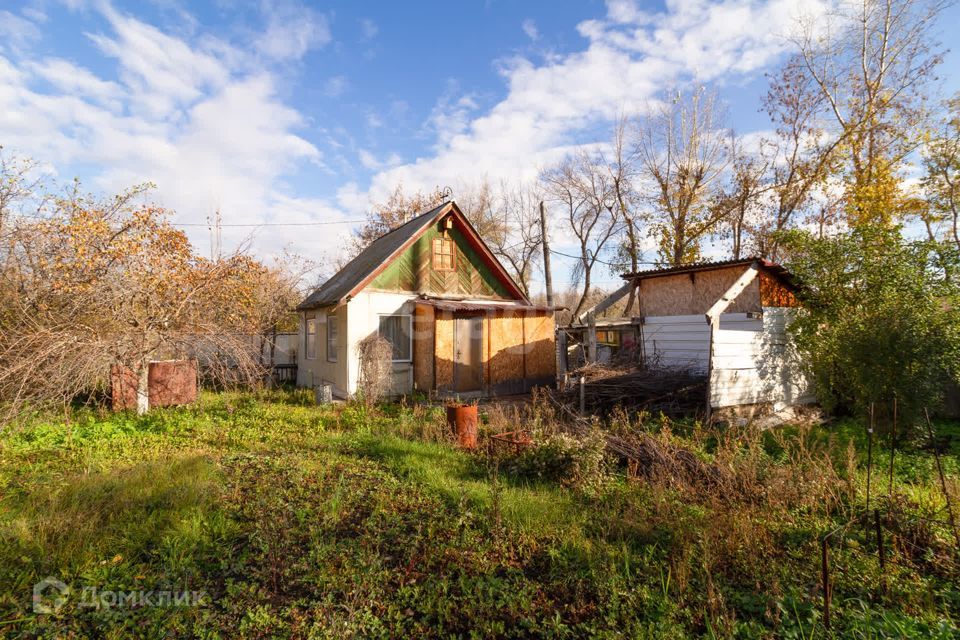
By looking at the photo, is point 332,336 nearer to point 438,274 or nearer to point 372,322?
point 372,322

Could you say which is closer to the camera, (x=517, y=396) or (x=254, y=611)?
(x=254, y=611)

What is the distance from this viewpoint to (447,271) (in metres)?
13.5

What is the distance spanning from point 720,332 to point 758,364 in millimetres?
1530

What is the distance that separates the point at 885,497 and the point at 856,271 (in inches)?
244

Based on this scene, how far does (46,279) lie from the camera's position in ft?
28.1

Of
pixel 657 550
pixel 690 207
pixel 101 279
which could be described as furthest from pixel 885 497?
pixel 690 207

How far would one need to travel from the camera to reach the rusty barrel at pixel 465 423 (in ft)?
23.1

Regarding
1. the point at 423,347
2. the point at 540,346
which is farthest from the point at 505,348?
the point at 423,347

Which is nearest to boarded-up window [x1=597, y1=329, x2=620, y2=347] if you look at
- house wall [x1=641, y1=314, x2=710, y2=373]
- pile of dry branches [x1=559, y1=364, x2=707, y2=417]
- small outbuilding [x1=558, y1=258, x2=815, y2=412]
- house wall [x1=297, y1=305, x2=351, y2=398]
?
small outbuilding [x1=558, y1=258, x2=815, y2=412]

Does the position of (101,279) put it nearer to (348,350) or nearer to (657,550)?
(348,350)

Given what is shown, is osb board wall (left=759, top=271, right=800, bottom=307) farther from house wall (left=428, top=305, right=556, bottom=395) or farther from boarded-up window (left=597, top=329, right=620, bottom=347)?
house wall (left=428, top=305, right=556, bottom=395)

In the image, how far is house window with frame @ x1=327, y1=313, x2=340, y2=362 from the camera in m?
12.5

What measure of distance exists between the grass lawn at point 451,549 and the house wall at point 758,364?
241cm

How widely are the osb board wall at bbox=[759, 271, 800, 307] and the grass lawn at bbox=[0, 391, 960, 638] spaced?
5.35m
